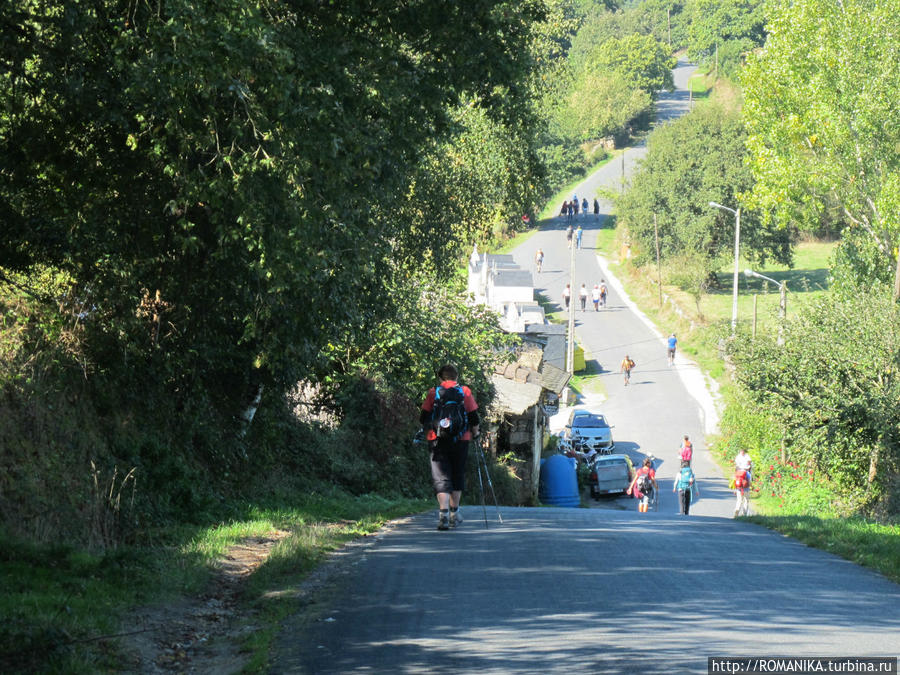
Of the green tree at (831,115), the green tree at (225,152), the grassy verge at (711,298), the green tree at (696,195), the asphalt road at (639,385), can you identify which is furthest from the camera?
the green tree at (696,195)

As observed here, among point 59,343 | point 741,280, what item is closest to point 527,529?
point 59,343

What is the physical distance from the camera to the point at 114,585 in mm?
8039

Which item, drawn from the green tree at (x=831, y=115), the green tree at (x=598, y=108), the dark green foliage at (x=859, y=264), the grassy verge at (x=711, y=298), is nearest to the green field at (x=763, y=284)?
the grassy verge at (x=711, y=298)

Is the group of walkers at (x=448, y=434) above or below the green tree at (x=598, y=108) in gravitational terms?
below

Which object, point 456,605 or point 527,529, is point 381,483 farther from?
point 456,605

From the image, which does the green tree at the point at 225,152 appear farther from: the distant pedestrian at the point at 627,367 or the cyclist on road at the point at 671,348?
the cyclist on road at the point at 671,348

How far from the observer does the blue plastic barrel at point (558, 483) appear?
34.7 metres

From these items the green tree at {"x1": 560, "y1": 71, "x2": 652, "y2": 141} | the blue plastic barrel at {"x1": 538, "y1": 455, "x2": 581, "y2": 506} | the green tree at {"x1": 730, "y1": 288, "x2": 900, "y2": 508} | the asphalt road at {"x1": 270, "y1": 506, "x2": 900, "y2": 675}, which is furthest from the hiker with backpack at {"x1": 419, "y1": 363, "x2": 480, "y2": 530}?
the green tree at {"x1": 560, "y1": 71, "x2": 652, "y2": 141}

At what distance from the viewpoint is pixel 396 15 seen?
1082cm

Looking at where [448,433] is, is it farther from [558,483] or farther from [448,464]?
[558,483]

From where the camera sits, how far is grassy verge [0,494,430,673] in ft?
20.4

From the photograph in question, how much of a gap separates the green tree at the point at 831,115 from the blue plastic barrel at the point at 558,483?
12392 millimetres

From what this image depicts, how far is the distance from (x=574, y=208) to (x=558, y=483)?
224 feet

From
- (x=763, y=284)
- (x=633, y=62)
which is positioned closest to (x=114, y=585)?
(x=763, y=284)
